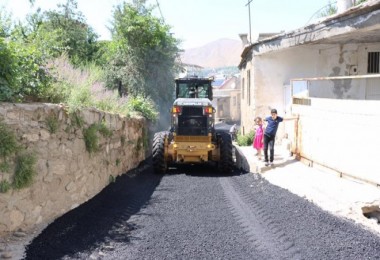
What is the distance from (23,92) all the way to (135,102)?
8171mm

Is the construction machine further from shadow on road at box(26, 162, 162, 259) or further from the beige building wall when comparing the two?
the beige building wall

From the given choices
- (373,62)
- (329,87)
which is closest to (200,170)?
(329,87)

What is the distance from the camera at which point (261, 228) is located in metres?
5.52

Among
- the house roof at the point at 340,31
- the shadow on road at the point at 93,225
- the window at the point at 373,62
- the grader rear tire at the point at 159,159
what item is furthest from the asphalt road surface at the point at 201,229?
the window at the point at 373,62

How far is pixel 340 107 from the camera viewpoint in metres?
7.94

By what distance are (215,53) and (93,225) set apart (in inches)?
4622

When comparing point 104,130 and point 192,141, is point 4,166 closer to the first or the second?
point 104,130

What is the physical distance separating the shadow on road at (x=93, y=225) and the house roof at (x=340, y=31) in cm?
588

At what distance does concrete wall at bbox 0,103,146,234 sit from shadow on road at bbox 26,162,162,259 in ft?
0.77

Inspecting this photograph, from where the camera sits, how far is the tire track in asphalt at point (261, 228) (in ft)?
15.2

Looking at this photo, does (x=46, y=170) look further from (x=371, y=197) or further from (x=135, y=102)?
(x=135, y=102)

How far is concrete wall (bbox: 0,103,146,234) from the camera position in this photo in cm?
496

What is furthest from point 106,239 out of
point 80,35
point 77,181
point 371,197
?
point 80,35

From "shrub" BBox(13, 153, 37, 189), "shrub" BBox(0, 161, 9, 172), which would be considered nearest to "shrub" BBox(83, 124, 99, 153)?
"shrub" BBox(13, 153, 37, 189)
